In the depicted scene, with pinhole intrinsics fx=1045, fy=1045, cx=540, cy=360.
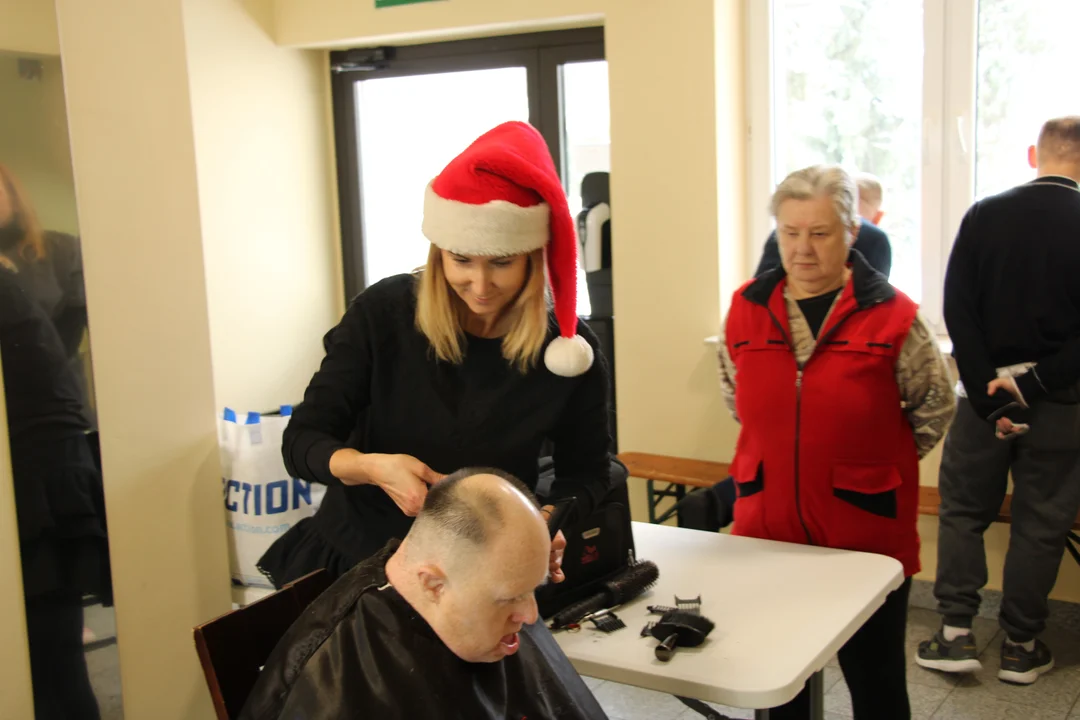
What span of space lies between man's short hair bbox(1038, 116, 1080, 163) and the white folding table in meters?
1.63

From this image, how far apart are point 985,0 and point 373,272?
2.85 m

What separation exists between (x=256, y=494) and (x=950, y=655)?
224 cm

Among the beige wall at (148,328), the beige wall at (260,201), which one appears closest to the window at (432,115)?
the beige wall at (260,201)

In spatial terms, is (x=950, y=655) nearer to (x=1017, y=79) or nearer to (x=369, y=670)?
(x=1017, y=79)

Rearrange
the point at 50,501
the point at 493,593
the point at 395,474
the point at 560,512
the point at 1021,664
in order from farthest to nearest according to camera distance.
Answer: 1. the point at 1021,664
2. the point at 50,501
3. the point at 560,512
4. the point at 395,474
5. the point at 493,593

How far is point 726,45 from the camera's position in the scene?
3.88 m

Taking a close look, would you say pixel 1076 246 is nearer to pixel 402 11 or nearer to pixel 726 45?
pixel 726 45

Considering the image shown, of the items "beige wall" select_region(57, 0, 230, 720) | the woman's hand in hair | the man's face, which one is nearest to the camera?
the man's face

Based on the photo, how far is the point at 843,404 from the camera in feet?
7.16

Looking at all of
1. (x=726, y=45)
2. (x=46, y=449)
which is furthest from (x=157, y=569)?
(x=726, y=45)

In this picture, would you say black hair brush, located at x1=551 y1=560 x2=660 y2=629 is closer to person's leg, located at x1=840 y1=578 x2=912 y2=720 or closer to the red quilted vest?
the red quilted vest

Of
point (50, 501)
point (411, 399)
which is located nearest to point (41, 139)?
point (50, 501)

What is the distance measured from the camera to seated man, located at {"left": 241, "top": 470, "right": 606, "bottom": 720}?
4.38ft

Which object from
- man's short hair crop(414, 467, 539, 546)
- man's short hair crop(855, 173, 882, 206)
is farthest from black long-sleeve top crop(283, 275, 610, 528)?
man's short hair crop(855, 173, 882, 206)
